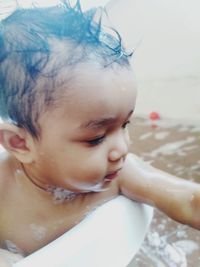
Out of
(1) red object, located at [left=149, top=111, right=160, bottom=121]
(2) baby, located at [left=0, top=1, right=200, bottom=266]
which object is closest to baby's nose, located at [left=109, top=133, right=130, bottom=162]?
(2) baby, located at [left=0, top=1, right=200, bottom=266]

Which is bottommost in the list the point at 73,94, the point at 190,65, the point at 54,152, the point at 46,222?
the point at 190,65

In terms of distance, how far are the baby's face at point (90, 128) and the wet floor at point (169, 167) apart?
0.31 meters

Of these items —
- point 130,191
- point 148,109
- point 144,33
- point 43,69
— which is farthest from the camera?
point 144,33

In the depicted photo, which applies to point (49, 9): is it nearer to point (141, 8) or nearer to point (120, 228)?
point (120, 228)

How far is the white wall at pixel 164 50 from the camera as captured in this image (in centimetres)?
235

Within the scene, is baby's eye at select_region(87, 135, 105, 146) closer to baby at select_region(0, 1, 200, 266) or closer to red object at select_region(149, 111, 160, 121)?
baby at select_region(0, 1, 200, 266)

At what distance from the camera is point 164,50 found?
2.75 meters

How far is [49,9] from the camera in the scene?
87cm

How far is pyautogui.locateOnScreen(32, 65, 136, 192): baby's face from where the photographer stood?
0.82 meters

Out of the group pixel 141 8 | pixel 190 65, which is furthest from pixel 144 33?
pixel 190 65

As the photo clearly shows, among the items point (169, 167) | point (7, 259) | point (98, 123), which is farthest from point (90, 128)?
point (169, 167)

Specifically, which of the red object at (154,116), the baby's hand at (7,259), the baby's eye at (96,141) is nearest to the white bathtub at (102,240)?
the baby's hand at (7,259)

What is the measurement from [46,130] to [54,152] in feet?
0.14

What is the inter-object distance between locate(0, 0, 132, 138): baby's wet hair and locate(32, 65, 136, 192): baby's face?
20mm
